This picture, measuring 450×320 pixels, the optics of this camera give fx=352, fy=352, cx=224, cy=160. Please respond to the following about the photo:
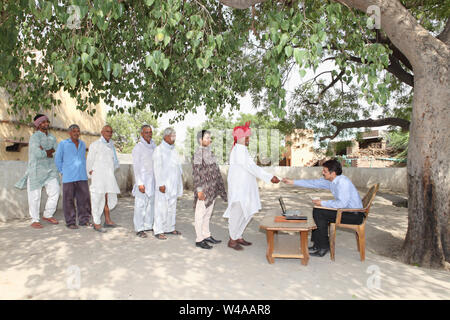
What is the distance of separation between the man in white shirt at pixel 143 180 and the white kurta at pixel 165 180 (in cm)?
36

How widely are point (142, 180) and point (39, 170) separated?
2080 mm

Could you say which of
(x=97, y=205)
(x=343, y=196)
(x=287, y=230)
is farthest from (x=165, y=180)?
(x=343, y=196)

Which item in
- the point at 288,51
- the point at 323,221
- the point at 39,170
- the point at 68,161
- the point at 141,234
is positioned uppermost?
the point at 288,51

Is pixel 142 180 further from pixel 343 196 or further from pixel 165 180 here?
pixel 343 196

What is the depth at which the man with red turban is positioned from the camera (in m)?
5.08

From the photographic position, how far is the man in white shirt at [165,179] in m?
5.66

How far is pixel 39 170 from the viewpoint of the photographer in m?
6.50

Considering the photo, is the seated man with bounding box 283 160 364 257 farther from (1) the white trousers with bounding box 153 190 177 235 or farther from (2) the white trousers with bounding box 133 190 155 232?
(2) the white trousers with bounding box 133 190 155 232

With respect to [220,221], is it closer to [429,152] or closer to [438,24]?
[429,152]

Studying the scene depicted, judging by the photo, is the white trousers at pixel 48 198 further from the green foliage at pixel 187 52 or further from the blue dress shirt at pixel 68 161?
the green foliage at pixel 187 52

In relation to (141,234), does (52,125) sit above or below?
above

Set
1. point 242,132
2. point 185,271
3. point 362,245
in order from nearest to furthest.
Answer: point 185,271
point 362,245
point 242,132

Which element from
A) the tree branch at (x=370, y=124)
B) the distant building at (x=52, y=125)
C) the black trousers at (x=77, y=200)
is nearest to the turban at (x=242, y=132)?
the black trousers at (x=77, y=200)
